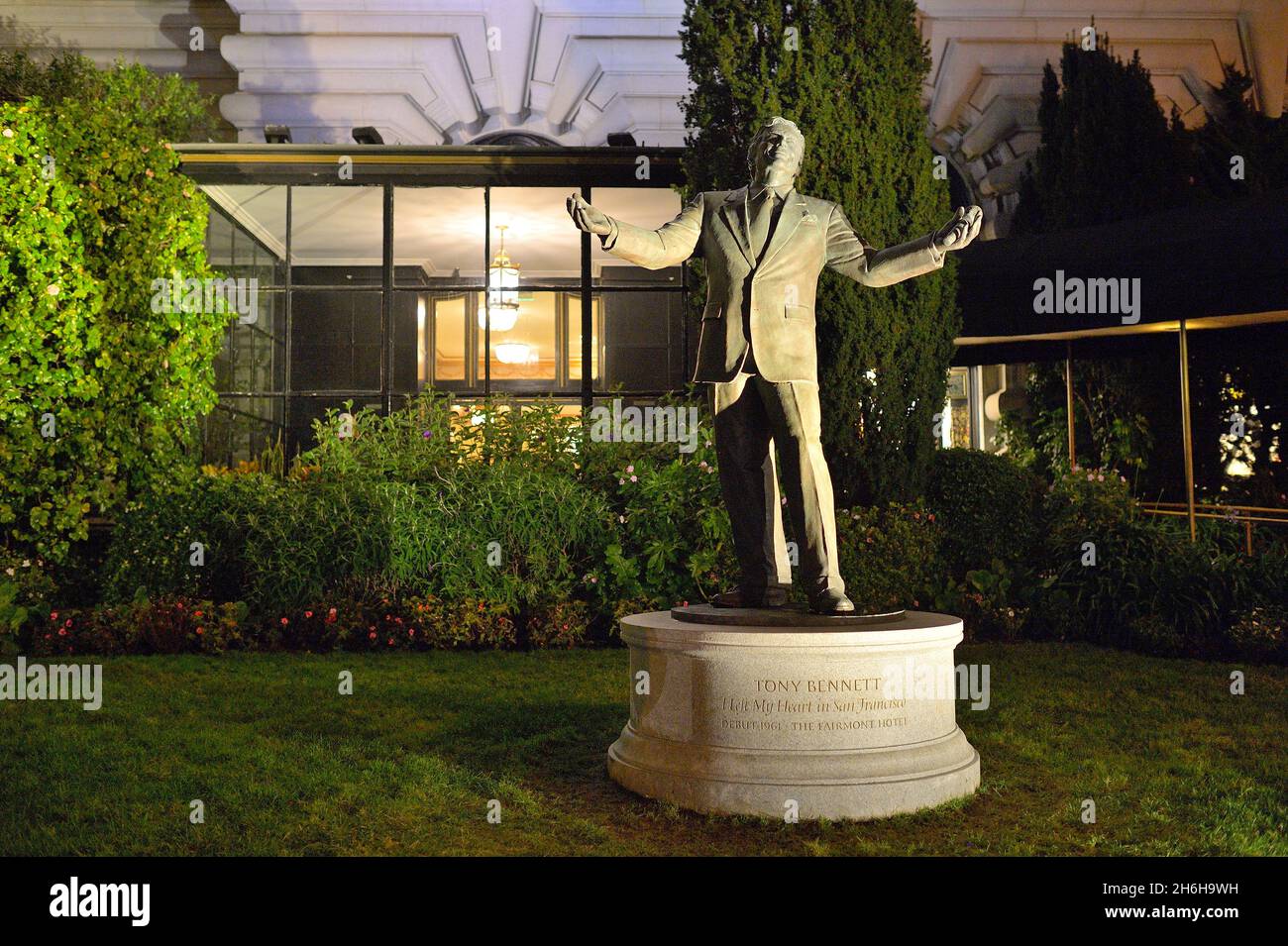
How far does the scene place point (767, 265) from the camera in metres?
5.75

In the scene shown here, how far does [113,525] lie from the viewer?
38.2 feet

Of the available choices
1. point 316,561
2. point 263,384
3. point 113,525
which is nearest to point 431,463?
point 316,561

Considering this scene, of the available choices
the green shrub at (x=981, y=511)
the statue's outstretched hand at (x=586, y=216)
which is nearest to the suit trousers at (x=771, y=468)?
the statue's outstretched hand at (x=586, y=216)

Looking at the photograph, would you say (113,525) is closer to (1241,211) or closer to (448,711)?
(448,711)

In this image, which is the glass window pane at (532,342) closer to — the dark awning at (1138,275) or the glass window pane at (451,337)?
the glass window pane at (451,337)

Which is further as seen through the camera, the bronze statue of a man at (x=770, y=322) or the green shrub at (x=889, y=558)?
the green shrub at (x=889, y=558)

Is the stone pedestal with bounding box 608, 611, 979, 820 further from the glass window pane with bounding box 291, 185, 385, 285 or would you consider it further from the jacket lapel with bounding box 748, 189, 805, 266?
the glass window pane with bounding box 291, 185, 385, 285

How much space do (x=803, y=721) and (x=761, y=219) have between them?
2.57 meters

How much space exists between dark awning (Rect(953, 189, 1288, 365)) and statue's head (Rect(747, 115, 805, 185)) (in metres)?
6.67

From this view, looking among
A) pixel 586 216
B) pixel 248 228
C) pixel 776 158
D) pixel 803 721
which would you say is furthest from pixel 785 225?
pixel 248 228

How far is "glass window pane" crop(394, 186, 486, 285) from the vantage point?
647 inches

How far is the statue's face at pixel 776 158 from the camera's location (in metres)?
5.88

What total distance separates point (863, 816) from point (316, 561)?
6.69 m

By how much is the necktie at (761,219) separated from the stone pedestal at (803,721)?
6.33 feet
